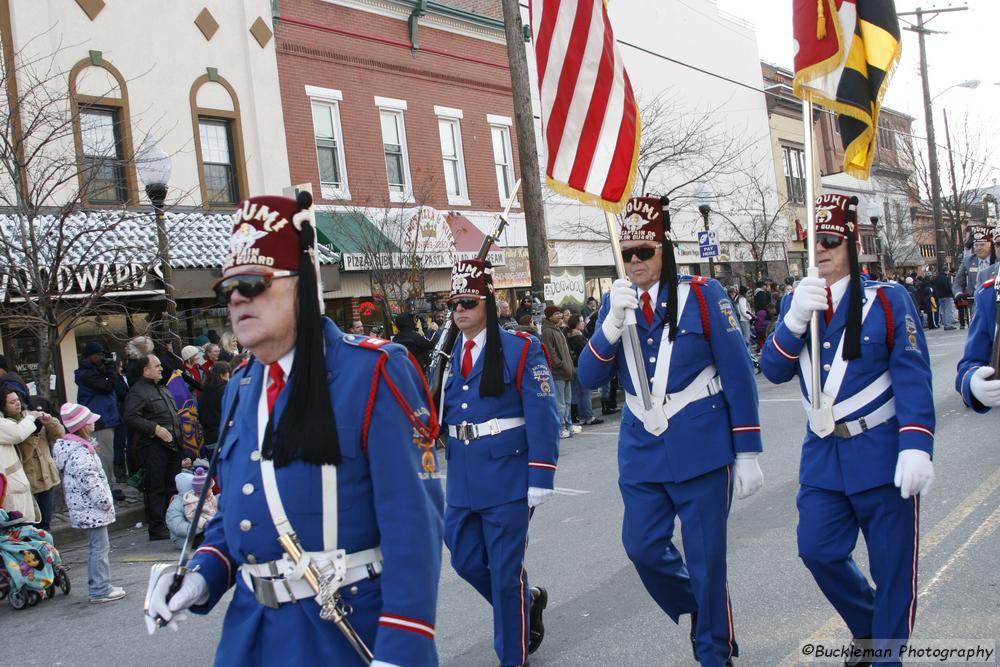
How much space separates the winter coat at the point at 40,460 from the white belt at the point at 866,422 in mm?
7411

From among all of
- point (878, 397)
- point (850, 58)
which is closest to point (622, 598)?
point (878, 397)

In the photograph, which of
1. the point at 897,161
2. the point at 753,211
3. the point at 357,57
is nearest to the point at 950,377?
the point at 357,57

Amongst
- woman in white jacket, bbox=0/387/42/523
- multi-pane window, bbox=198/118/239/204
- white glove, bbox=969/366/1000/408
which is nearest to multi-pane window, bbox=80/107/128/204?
multi-pane window, bbox=198/118/239/204

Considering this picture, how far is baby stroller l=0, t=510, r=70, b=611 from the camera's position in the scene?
7.99 m

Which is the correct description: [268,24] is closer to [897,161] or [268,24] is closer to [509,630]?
[509,630]

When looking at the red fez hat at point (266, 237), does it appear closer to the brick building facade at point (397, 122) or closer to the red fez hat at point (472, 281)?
the red fez hat at point (472, 281)

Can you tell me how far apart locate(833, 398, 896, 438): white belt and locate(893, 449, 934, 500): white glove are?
0.87 feet

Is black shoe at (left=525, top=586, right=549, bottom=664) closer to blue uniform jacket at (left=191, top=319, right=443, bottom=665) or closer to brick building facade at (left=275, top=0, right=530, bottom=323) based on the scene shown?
blue uniform jacket at (left=191, top=319, right=443, bottom=665)

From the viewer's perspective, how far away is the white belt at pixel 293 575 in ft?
9.27

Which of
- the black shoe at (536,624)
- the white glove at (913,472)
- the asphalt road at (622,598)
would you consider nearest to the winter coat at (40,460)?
the asphalt road at (622,598)

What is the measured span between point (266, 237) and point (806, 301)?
8.65ft

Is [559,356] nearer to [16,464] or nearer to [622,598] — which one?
[16,464]

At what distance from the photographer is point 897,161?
46.1 m

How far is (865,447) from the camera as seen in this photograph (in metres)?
4.51
